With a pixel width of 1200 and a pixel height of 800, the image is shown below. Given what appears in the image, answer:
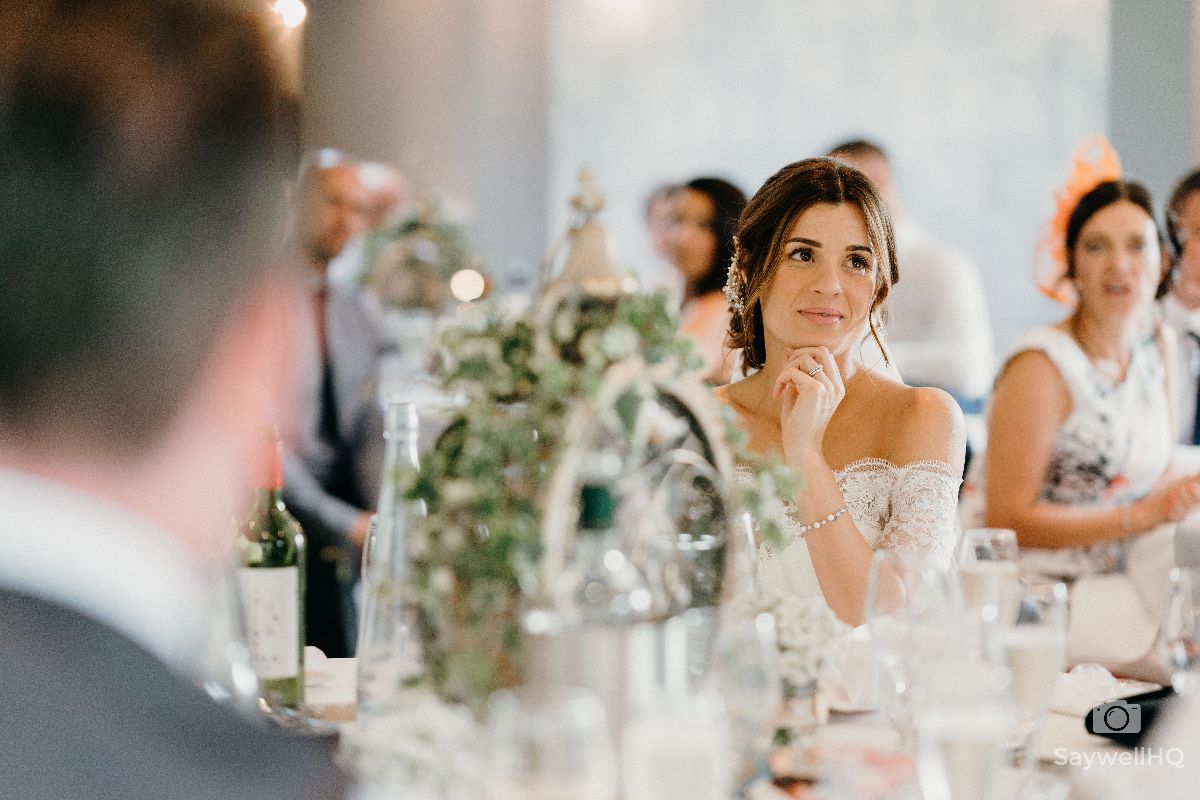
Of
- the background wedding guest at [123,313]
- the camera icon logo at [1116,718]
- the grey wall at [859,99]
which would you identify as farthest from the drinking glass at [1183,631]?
the grey wall at [859,99]

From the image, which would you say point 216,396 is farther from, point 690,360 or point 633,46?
point 633,46

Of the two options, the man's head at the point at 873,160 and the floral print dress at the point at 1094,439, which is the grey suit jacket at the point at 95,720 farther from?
the man's head at the point at 873,160

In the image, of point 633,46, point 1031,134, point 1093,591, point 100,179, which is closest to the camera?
point 100,179

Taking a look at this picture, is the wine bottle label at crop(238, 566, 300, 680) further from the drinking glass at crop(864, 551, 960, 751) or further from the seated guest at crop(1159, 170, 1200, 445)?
the seated guest at crop(1159, 170, 1200, 445)

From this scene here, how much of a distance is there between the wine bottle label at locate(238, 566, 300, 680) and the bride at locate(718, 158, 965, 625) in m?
0.96

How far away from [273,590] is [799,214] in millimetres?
1259

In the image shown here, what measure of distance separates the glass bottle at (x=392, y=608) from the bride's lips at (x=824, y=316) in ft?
3.22

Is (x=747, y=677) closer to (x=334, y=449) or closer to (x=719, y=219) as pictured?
(x=334, y=449)

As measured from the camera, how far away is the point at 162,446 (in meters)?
0.72

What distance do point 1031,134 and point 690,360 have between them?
241 inches

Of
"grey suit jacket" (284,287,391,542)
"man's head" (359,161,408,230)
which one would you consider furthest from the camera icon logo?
"man's head" (359,161,408,230)

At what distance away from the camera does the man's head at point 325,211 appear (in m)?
4.36

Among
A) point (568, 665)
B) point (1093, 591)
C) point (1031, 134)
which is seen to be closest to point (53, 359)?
point (568, 665)

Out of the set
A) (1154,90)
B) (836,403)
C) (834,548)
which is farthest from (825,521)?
(1154,90)
